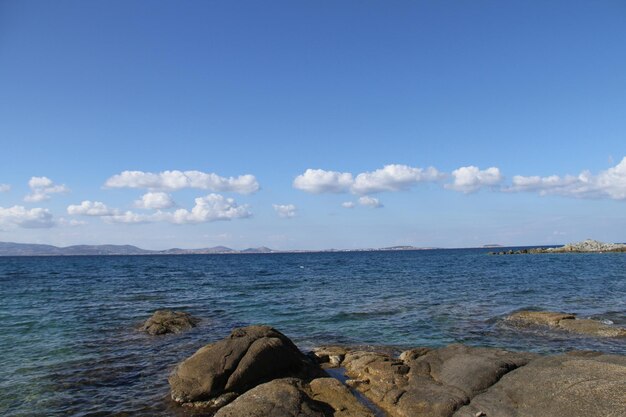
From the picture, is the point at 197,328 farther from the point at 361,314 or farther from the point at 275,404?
the point at 275,404

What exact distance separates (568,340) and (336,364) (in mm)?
12707

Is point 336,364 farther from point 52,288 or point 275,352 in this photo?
point 52,288

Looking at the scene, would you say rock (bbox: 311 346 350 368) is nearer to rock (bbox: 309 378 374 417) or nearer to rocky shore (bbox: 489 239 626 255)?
rock (bbox: 309 378 374 417)

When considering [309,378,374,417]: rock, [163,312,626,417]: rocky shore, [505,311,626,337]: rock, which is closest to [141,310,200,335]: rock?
[163,312,626,417]: rocky shore

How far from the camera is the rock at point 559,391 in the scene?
34.6ft

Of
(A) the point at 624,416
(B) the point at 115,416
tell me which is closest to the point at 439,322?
(A) the point at 624,416

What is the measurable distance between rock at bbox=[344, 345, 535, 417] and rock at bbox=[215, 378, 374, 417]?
3.31 ft

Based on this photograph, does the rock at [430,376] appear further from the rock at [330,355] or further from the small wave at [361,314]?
the small wave at [361,314]

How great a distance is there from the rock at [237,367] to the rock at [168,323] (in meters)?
9.90

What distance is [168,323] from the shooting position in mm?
25469

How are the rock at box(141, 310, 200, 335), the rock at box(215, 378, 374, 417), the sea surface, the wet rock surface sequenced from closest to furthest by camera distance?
the wet rock surface, the rock at box(215, 378, 374, 417), the sea surface, the rock at box(141, 310, 200, 335)

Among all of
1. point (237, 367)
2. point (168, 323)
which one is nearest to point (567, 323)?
point (237, 367)

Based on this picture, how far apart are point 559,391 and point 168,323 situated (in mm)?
21055

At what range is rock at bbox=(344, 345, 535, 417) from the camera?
1234 centimetres
